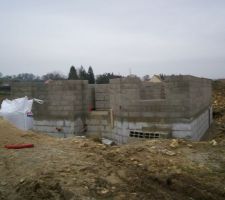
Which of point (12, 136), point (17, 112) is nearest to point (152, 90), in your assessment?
point (17, 112)

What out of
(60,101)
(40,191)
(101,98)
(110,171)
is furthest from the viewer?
Answer: (101,98)

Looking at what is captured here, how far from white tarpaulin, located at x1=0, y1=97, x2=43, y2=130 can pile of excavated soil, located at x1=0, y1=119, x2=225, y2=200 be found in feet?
6.44

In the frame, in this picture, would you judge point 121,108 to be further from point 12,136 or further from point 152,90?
point 12,136

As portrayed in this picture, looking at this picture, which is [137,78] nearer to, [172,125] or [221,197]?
[172,125]

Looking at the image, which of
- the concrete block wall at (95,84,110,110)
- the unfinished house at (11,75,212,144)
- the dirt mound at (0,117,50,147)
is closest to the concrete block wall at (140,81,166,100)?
the unfinished house at (11,75,212,144)

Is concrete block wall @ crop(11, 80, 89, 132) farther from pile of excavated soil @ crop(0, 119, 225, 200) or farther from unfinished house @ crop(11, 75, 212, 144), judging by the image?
pile of excavated soil @ crop(0, 119, 225, 200)

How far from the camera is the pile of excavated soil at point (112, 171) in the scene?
389cm

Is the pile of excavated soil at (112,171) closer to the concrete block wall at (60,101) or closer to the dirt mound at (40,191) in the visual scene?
the dirt mound at (40,191)

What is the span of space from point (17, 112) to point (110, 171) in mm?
4416

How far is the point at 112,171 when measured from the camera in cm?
446

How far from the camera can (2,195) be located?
3.87m

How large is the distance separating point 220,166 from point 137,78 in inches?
131

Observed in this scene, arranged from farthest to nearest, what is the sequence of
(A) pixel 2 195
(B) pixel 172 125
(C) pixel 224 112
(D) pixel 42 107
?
(C) pixel 224 112
(D) pixel 42 107
(B) pixel 172 125
(A) pixel 2 195

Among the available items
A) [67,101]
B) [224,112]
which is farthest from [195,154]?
[224,112]
